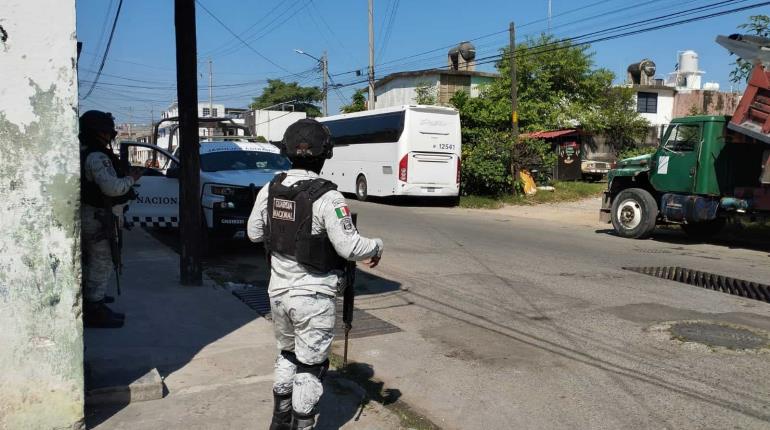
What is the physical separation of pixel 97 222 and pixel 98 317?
87 centimetres

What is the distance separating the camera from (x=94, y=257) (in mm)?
5027

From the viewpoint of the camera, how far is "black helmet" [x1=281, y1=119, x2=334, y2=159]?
331 cm

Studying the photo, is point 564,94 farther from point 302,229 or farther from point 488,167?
point 302,229

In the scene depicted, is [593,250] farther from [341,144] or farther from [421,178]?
[341,144]

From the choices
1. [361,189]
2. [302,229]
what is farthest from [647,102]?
[302,229]

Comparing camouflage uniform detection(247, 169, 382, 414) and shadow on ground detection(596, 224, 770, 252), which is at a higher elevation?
camouflage uniform detection(247, 169, 382, 414)

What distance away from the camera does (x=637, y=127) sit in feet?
107

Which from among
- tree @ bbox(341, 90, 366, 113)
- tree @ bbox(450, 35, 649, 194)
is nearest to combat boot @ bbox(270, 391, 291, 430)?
tree @ bbox(450, 35, 649, 194)

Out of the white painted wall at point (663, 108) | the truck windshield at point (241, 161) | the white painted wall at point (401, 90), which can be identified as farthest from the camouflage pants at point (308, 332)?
the white painted wall at point (663, 108)

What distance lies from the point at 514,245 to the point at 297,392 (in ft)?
29.7

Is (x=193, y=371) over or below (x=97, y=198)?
below

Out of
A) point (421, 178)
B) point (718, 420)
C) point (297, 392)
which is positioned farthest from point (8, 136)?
point (421, 178)

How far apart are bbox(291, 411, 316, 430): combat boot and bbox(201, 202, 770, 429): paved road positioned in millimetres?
1055

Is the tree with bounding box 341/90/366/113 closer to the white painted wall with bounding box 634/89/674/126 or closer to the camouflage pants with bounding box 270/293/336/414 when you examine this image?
the white painted wall with bounding box 634/89/674/126
